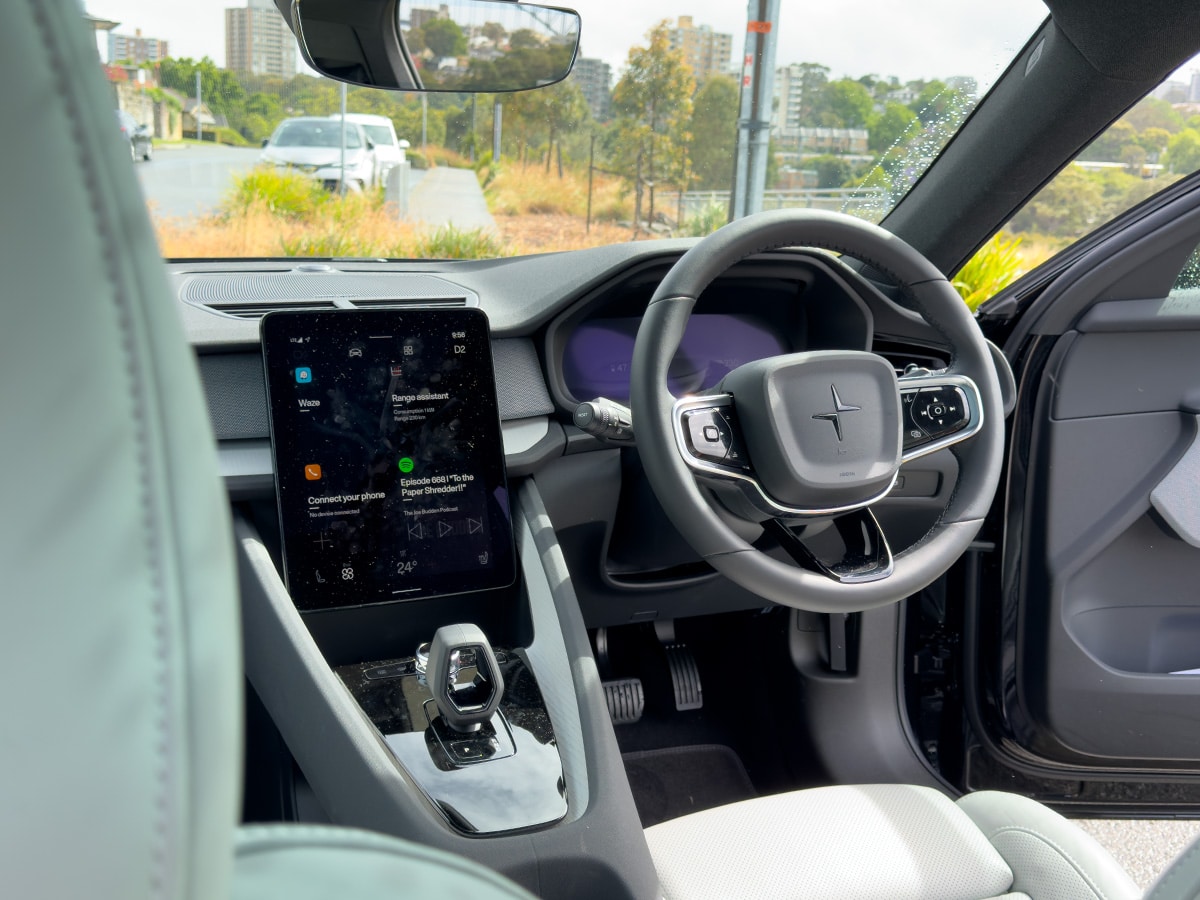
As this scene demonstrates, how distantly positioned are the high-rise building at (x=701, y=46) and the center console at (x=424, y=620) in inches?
199

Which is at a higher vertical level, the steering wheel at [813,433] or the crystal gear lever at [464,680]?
the steering wheel at [813,433]

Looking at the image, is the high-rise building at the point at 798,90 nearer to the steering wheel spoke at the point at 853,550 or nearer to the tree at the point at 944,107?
the tree at the point at 944,107

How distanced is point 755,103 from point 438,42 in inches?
126

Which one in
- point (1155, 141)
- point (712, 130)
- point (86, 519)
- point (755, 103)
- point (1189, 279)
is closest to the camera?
point (86, 519)

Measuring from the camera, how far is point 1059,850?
4.06 ft

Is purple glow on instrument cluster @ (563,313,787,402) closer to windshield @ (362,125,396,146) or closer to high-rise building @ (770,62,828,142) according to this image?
windshield @ (362,125,396,146)

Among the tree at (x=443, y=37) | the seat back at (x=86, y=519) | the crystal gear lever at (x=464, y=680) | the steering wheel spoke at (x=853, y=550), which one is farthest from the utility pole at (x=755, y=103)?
the seat back at (x=86, y=519)

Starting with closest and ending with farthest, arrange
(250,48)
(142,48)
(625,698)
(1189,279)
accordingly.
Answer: (1189,279) → (625,698) → (142,48) → (250,48)

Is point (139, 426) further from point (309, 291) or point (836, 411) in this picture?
point (309, 291)

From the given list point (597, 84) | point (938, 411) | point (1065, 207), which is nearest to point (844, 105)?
point (597, 84)

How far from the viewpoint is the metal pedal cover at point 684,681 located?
93.3 inches

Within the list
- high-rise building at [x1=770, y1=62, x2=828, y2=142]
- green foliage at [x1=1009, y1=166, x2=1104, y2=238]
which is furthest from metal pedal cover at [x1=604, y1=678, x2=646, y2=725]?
high-rise building at [x1=770, y1=62, x2=828, y2=142]

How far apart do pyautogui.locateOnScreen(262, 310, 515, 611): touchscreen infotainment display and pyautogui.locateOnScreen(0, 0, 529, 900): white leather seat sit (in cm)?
125

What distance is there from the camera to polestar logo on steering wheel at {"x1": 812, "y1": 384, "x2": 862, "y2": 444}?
1508 mm
